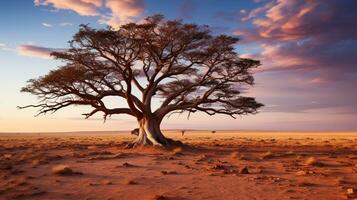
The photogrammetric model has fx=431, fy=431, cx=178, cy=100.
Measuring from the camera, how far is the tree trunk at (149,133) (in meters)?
32.5

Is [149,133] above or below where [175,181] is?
above

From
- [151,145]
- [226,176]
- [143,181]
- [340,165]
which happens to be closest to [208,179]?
[226,176]

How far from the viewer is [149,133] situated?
32.6 metres

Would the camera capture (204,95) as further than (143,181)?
Yes

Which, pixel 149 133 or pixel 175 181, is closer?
pixel 175 181

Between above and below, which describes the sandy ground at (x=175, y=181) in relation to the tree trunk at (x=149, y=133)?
below

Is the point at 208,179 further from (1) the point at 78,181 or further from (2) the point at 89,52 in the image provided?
(2) the point at 89,52

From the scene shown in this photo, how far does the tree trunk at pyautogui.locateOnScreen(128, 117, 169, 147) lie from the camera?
32500mm

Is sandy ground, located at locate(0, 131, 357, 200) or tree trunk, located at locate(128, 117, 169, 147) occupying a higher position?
tree trunk, located at locate(128, 117, 169, 147)

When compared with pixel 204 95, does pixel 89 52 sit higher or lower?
higher

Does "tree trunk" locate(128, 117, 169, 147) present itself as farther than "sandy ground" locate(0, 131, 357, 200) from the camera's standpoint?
Yes

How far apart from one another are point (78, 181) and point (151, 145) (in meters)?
16.5

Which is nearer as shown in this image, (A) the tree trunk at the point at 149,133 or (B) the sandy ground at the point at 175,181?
(B) the sandy ground at the point at 175,181

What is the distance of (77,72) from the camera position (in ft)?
97.3
